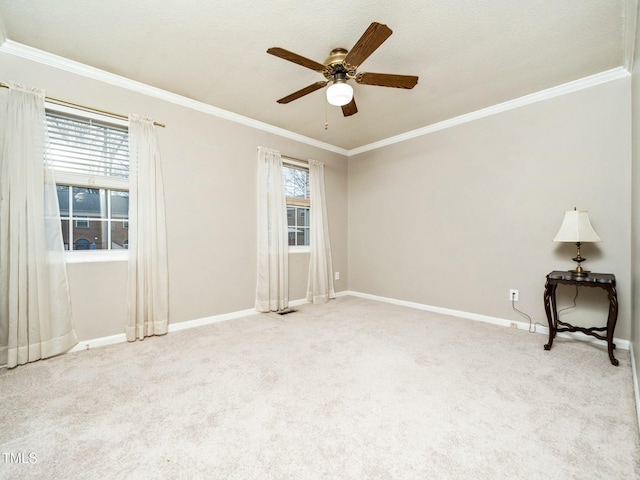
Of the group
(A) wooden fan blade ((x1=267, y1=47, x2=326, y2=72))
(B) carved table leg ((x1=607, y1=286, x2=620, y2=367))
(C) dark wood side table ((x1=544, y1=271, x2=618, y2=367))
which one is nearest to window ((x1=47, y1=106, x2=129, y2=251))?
(A) wooden fan blade ((x1=267, y1=47, x2=326, y2=72))

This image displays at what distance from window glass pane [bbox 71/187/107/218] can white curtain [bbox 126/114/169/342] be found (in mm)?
243

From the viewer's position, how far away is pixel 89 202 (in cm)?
261

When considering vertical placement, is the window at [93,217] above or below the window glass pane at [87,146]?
below

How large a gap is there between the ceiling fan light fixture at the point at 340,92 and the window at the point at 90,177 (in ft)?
6.80

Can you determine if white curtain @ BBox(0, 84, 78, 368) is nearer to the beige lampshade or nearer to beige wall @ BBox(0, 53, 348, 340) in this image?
beige wall @ BBox(0, 53, 348, 340)

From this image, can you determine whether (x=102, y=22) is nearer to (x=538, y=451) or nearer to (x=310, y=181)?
(x=310, y=181)

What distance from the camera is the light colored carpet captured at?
125cm

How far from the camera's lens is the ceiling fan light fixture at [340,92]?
6.83ft

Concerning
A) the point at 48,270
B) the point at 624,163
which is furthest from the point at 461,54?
the point at 48,270

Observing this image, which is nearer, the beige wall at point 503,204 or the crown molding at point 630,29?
the crown molding at point 630,29

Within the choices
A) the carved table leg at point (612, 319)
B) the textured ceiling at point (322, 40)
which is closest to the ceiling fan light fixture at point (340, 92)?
the textured ceiling at point (322, 40)

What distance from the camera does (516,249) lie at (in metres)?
3.11

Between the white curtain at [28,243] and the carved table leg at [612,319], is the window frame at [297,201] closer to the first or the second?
the white curtain at [28,243]

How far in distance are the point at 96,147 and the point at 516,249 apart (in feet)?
14.3
